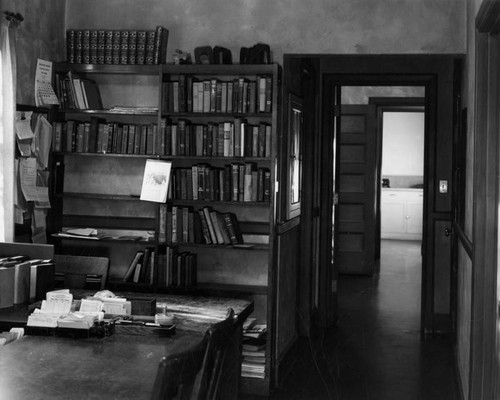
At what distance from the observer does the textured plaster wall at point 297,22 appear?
5145 millimetres

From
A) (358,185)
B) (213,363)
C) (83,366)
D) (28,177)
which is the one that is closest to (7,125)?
(28,177)

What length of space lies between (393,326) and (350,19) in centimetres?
322

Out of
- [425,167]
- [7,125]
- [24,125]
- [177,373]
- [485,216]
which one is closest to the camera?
[177,373]

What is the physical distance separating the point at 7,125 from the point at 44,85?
0.61m

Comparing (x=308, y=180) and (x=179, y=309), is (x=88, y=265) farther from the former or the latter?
(x=308, y=180)

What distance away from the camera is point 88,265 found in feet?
15.6

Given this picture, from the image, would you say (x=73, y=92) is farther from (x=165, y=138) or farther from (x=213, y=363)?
(x=213, y=363)

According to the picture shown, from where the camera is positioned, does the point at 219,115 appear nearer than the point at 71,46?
Yes

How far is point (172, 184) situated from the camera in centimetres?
523

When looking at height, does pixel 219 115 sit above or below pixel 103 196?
above

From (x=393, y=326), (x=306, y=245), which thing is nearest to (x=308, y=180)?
(x=306, y=245)

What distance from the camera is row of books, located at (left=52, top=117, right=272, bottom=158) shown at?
5.09 m

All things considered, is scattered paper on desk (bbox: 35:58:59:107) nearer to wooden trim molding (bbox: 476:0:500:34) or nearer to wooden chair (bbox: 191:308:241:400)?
wooden chair (bbox: 191:308:241:400)

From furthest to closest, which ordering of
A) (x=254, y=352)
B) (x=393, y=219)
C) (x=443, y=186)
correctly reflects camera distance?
1. (x=393, y=219)
2. (x=443, y=186)
3. (x=254, y=352)
